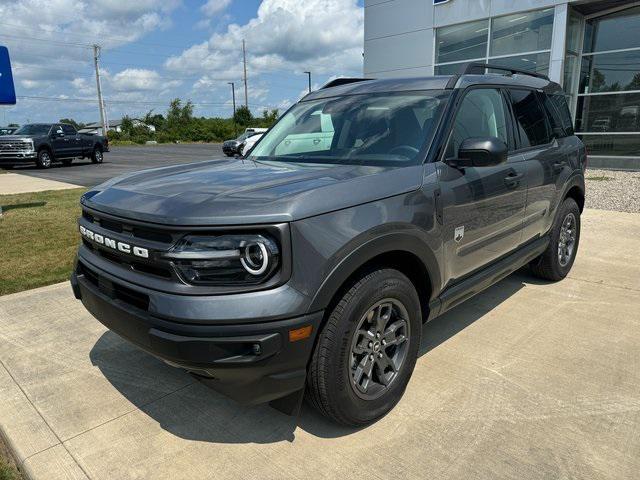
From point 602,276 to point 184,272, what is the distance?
460 cm

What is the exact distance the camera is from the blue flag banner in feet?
28.6

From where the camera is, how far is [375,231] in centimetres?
243

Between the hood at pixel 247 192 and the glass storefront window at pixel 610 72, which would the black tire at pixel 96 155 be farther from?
the hood at pixel 247 192

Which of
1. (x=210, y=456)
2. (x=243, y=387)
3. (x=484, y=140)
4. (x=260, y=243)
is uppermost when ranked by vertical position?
(x=484, y=140)

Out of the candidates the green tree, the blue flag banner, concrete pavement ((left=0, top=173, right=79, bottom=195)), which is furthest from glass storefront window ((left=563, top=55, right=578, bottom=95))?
the green tree

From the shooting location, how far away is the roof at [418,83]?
11.0ft

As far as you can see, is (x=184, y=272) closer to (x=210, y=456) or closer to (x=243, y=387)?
(x=243, y=387)

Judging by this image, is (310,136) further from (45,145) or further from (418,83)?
(45,145)

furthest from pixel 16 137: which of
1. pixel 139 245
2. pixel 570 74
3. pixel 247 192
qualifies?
pixel 247 192

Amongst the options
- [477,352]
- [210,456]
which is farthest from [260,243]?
[477,352]

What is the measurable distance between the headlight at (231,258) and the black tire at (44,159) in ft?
68.5

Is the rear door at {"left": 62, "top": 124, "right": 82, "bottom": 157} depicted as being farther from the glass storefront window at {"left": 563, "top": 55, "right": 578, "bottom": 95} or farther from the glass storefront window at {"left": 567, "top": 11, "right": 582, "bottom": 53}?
the glass storefront window at {"left": 567, "top": 11, "right": 582, "bottom": 53}

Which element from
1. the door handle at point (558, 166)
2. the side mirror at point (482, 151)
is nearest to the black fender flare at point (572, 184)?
the door handle at point (558, 166)

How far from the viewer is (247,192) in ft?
7.74
